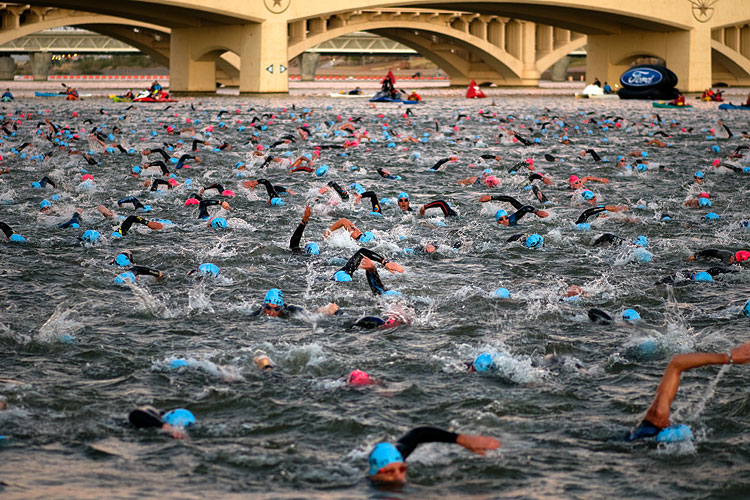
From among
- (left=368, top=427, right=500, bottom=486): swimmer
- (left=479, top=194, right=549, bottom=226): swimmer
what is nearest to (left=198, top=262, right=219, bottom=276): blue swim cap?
(left=479, top=194, right=549, bottom=226): swimmer

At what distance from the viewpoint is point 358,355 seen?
23.6ft

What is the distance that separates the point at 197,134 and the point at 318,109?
46.7 feet

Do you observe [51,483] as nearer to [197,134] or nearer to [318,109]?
[197,134]

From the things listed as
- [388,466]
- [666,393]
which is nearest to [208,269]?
[388,466]

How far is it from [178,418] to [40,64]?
86.6m

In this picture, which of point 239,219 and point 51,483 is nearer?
point 51,483

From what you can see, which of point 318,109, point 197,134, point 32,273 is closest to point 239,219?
point 32,273

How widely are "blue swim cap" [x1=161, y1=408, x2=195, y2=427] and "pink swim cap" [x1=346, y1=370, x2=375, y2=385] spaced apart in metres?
1.22

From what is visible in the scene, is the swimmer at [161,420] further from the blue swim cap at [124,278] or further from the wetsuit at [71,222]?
the wetsuit at [71,222]

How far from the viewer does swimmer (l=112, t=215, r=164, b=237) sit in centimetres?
1201

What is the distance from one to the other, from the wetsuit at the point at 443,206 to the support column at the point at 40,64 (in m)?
78.7

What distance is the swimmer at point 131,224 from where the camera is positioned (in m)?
12.0

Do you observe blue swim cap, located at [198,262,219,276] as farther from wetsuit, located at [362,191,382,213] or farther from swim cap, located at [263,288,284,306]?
wetsuit, located at [362,191,382,213]

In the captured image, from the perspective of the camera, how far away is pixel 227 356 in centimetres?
707
